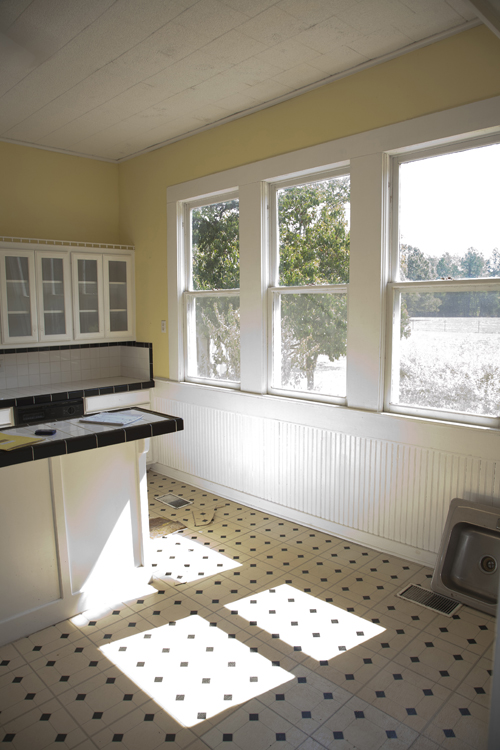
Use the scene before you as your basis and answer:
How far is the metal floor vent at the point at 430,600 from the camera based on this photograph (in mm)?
2877

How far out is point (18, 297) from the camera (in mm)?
4602

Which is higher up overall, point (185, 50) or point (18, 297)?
point (185, 50)

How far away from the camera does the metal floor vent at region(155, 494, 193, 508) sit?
446 cm

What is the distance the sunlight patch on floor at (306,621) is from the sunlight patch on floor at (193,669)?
213mm

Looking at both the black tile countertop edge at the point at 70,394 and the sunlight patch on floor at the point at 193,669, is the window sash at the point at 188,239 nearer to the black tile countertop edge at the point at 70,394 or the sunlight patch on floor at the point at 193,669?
the black tile countertop edge at the point at 70,394

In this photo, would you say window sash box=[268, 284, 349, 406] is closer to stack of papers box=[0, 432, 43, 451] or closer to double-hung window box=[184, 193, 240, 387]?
double-hung window box=[184, 193, 240, 387]

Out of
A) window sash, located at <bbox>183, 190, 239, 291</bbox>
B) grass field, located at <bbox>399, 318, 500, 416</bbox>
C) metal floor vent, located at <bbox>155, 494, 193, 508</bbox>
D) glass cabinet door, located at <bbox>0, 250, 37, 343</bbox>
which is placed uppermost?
window sash, located at <bbox>183, 190, 239, 291</bbox>

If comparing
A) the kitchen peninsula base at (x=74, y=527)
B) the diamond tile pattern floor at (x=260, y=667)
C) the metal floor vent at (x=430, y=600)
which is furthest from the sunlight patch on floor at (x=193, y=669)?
the metal floor vent at (x=430, y=600)

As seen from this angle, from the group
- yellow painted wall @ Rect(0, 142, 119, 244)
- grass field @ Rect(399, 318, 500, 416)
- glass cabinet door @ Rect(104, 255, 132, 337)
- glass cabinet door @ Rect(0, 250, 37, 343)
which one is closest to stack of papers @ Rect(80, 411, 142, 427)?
grass field @ Rect(399, 318, 500, 416)

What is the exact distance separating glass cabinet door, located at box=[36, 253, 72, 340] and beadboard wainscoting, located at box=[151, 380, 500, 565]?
3.99 ft

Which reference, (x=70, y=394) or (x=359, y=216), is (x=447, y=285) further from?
(x=70, y=394)

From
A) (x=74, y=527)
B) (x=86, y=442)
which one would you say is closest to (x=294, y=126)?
(x=86, y=442)

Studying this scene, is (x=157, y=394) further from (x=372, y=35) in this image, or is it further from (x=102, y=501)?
(x=372, y=35)

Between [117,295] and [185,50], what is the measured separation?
8.82 ft
